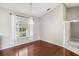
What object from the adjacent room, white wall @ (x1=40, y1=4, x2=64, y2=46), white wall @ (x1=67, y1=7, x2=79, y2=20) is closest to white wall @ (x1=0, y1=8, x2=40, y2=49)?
the adjacent room

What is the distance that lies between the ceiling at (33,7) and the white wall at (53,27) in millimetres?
98

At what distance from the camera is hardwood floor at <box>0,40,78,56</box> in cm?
155

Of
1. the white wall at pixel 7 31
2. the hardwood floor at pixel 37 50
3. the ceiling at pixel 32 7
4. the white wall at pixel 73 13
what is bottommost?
the hardwood floor at pixel 37 50

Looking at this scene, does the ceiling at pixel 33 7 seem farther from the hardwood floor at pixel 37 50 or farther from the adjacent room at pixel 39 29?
the hardwood floor at pixel 37 50

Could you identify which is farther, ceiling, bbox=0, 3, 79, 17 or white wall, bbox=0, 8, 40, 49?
white wall, bbox=0, 8, 40, 49

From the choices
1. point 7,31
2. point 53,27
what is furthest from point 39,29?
point 7,31

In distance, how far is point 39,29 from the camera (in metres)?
1.69

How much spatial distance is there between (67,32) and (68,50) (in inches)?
14.1

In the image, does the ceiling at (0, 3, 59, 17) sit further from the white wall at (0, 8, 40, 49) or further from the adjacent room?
the white wall at (0, 8, 40, 49)

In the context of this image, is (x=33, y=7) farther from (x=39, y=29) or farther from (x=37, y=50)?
(x=37, y=50)

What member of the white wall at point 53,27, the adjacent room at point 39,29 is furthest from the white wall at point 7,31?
the white wall at point 53,27

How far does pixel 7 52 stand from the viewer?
1565 millimetres

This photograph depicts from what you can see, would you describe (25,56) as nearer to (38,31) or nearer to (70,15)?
(38,31)

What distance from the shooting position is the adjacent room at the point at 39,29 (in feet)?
5.18
